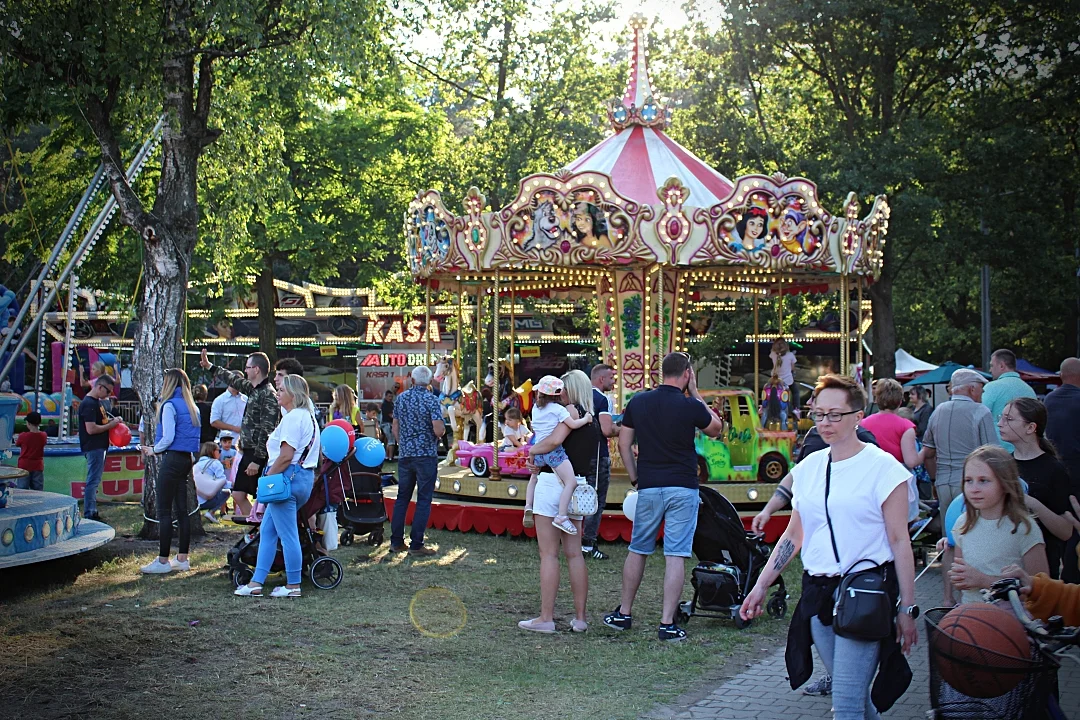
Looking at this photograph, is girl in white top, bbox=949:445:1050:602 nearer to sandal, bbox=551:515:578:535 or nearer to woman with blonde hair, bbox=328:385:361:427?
sandal, bbox=551:515:578:535

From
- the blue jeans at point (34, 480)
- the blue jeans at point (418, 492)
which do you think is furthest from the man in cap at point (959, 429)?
the blue jeans at point (34, 480)

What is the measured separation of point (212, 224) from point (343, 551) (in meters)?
8.20

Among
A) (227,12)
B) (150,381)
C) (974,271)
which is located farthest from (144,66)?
(974,271)

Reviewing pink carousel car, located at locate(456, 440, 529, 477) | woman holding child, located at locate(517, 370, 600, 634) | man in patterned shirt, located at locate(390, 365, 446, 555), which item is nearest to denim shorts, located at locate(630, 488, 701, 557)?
woman holding child, located at locate(517, 370, 600, 634)

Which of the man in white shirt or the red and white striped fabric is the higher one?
the red and white striped fabric

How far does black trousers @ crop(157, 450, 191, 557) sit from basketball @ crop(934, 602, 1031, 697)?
7234mm

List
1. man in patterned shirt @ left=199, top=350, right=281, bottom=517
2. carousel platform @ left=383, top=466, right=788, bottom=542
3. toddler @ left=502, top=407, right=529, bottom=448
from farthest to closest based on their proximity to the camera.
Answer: toddler @ left=502, top=407, right=529, bottom=448 < carousel platform @ left=383, top=466, right=788, bottom=542 < man in patterned shirt @ left=199, top=350, right=281, bottom=517

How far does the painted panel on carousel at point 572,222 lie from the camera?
13.6m

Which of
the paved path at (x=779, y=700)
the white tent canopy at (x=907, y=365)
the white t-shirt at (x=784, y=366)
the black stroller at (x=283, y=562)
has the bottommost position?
the paved path at (x=779, y=700)

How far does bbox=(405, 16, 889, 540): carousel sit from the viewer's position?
44.5 ft

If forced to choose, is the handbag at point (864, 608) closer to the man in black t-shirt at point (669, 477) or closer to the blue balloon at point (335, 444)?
the man in black t-shirt at point (669, 477)

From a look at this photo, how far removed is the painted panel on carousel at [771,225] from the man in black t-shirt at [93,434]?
25.0 ft

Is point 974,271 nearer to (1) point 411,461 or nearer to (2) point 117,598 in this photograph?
(1) point 411,461

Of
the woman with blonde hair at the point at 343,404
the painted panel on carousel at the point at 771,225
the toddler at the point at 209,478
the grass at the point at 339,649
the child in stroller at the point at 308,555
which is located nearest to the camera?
the grass at the point at 339,649
